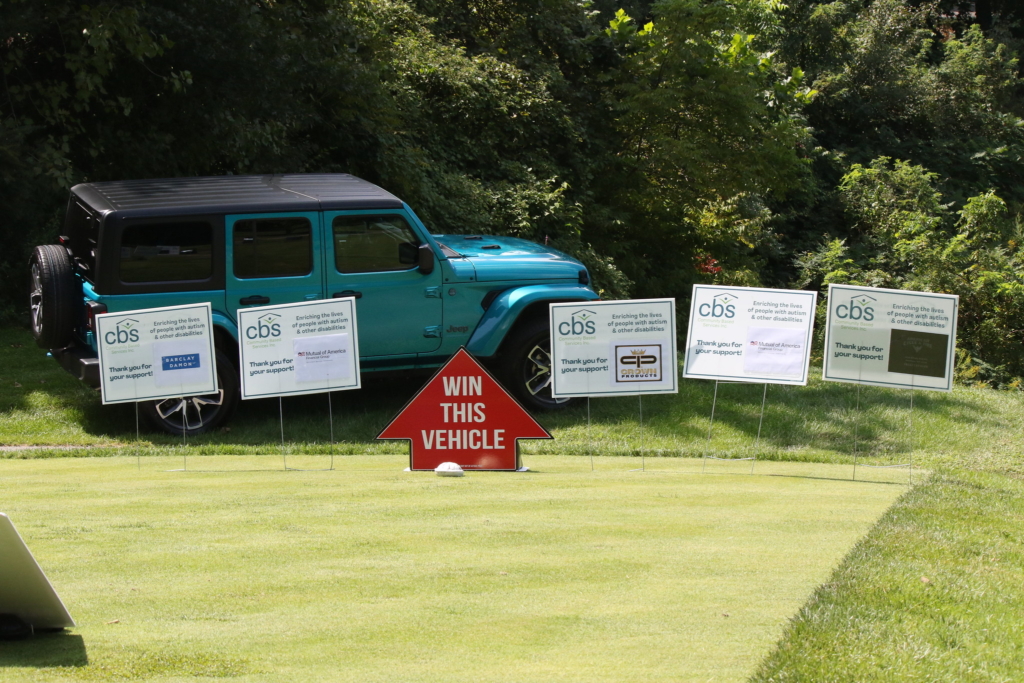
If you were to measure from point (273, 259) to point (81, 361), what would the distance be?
1.95 meters

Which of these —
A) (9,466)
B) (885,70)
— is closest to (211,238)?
(9,466)

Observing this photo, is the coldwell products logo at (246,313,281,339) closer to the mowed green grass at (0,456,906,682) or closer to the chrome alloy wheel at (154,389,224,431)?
the mowed green grass at (0,456,906,682)

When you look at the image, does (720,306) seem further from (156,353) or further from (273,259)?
(156,353)

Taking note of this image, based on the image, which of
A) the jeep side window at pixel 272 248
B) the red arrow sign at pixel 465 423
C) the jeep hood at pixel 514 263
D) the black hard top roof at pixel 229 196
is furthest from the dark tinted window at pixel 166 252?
the red arrow sign at pixel 465 423

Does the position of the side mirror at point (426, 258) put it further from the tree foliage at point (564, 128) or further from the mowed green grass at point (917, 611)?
the mowed green grass at point (917, 611)

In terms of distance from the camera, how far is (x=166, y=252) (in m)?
10.4

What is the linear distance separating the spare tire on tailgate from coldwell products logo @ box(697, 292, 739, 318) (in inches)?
227

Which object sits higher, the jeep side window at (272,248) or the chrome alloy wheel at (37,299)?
the jeep side window at (272,248)

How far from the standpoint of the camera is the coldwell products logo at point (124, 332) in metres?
8.97

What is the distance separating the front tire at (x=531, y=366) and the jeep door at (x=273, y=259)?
6.55 ft

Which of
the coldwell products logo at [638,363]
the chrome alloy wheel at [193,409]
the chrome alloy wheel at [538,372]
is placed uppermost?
the coldwell products logo at [638,363]

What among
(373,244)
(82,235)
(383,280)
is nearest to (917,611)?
(383,280)

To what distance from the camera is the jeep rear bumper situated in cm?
1007

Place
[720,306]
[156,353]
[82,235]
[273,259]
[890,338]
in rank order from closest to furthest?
[890,338], [156,353], [720,306], [273,259], [82,235]
